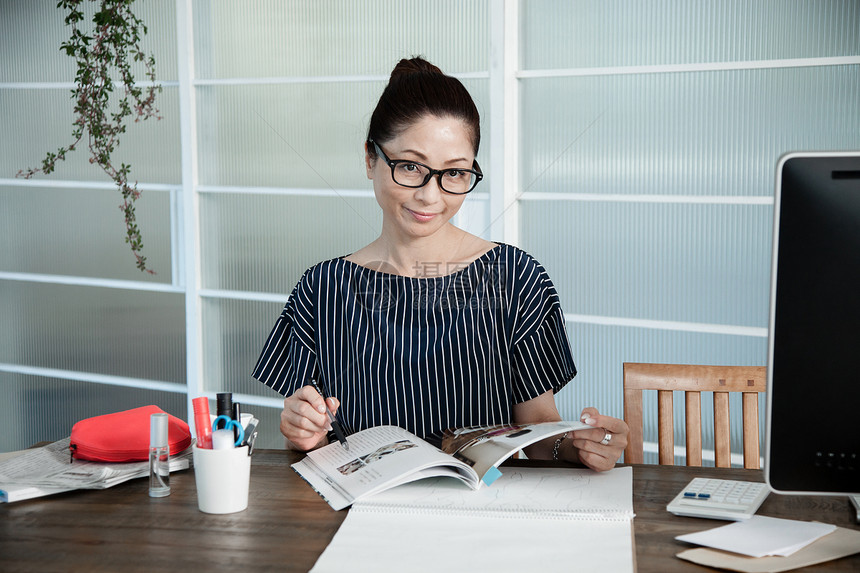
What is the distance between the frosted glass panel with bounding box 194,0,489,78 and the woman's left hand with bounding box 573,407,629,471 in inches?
77.2

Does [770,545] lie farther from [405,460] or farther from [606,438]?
[405,460]

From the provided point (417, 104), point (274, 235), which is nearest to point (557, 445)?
point (417, 104)

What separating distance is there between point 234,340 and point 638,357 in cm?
165

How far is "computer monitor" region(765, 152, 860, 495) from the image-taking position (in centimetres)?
84

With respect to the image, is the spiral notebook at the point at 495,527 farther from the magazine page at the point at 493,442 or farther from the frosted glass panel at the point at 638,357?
the frosted glass panel at the point at 638,357

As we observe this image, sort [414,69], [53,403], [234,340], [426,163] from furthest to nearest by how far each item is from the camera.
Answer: [53,403] → [234,340] → [414,69] → [426,163]

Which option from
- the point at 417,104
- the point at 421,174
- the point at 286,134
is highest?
the point at 286,134

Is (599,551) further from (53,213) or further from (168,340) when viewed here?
(53,213)

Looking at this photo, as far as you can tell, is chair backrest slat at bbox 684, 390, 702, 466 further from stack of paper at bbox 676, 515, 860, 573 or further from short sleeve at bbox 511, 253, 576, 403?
stack of paper at bbox 676, 515, 860, 573

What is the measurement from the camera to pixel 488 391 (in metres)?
1.57

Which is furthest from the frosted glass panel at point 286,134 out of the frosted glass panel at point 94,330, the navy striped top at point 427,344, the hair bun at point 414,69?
the navy striped top at point 427,344

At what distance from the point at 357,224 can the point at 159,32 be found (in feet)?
3.87

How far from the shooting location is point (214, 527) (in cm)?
102

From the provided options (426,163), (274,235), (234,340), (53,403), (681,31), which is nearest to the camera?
(426,163)
